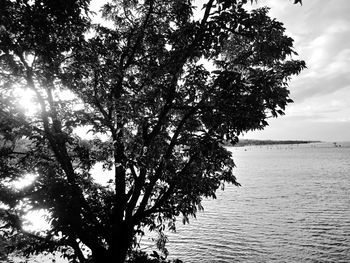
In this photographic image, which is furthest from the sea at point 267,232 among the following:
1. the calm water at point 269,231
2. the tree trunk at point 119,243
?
the tree trunk at point 119,243

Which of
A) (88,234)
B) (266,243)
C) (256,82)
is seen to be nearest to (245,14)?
(256,82)

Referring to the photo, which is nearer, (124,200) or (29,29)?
(29,29)

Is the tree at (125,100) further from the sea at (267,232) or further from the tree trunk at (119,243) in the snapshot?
the sea at (267,232)

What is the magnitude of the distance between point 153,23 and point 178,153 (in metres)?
6.35

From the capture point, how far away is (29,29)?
29.4 feet

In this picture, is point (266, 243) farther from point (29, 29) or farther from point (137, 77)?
point (29, 29)

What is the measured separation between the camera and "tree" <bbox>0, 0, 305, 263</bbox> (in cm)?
897

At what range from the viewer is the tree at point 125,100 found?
8.97 meters

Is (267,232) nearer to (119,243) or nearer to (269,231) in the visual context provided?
(269,231)

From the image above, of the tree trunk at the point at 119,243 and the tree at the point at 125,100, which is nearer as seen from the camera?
the tree at the point at 125,100

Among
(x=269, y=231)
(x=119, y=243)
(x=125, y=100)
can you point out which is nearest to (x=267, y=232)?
(x=269, y=231)

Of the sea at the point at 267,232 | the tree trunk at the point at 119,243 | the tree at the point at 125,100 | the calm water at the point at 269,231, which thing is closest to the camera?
the tree at the point at 125,100

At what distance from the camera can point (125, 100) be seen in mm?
11188

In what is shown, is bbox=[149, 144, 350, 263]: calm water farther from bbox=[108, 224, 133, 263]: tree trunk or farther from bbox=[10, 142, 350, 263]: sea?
bbox=[108, 224, 133, 263]: tree trunk
